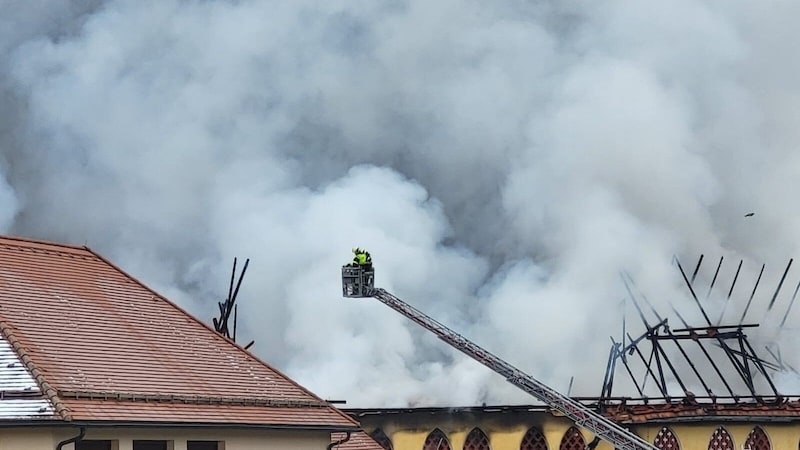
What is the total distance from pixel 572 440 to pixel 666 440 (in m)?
3.72

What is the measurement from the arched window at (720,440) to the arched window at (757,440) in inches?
31.8

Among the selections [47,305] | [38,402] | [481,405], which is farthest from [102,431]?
[481,405]

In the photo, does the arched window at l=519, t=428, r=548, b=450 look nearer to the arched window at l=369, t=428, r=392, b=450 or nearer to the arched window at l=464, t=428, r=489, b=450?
the arched window at l=464, t=428, r=489, b=450

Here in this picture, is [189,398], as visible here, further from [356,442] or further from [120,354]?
[356,442]

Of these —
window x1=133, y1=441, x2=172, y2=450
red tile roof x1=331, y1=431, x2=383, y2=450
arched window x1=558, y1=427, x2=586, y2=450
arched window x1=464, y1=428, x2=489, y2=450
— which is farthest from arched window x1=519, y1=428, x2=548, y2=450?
window x1=133, y1=441, x2=172, y2=450

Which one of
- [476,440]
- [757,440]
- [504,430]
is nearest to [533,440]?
[504,430]

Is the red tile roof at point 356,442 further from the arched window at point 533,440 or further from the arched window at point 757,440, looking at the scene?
the arched window at point 757,440

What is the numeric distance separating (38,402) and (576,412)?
2708 cm

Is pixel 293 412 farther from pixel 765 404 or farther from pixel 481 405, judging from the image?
pixel 765 404

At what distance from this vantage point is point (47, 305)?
34.0 metres

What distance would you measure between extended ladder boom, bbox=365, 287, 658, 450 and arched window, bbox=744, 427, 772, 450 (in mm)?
5935

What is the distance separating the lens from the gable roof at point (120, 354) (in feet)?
102

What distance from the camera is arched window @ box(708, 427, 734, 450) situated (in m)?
57.1

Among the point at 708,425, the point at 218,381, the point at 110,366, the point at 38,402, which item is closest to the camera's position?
the point at 38,402
